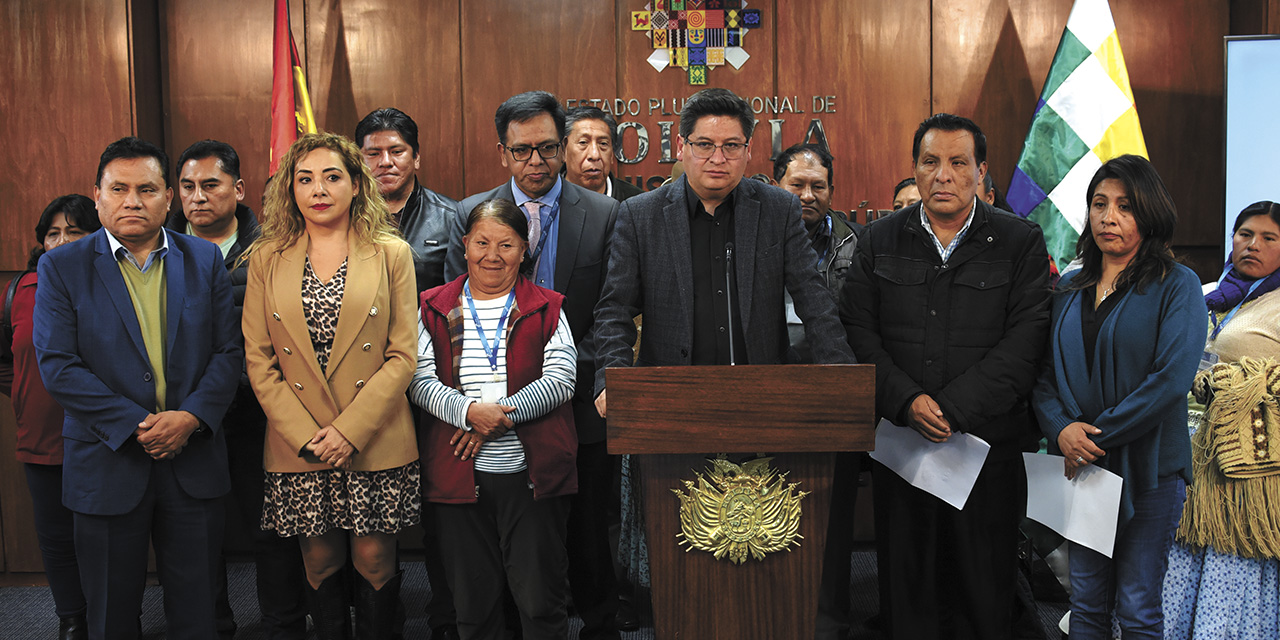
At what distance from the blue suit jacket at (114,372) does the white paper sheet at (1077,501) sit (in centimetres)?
255

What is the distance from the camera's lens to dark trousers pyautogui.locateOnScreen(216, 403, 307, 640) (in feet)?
9.11

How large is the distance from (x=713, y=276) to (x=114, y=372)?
1825 millimetres

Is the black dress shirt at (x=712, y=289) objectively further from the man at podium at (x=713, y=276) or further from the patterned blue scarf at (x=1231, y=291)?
the patterned blue scarf at (x=1231, y=291)

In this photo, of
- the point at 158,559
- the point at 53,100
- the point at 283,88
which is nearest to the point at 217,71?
the point at 283,88

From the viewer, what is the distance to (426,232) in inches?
129

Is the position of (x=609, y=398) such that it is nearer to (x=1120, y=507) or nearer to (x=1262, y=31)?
(x=1120, y=507)

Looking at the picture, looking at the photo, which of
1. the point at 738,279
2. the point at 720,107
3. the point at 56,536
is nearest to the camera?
the point at 720,107

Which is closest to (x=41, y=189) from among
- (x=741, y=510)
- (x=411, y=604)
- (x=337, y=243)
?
(x=337, y=243)

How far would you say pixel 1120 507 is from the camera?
96.7 inches

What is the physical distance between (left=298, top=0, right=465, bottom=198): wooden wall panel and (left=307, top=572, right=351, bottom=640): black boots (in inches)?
103

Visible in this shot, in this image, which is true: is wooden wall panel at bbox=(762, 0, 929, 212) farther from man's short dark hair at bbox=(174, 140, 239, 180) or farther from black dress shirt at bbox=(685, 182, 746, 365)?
man's short dark hair at bbox=(174, 140, 239, 180)

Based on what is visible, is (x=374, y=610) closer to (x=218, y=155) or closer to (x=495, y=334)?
(x=495, y=334)

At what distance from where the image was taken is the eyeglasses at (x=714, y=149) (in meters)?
2.32

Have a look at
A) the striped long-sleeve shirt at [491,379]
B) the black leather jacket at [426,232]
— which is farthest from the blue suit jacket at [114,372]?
the black leather jacket at [426,232]
